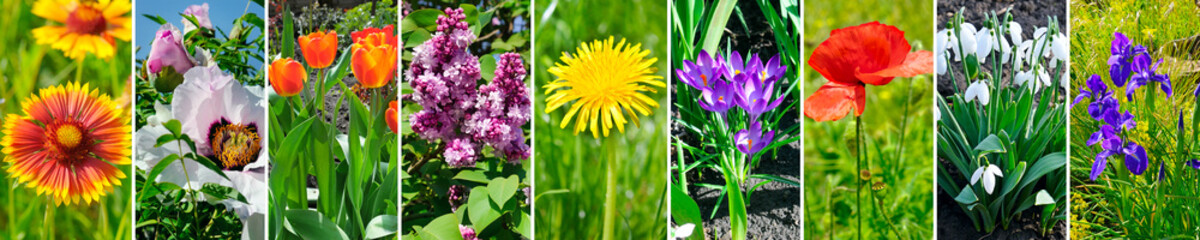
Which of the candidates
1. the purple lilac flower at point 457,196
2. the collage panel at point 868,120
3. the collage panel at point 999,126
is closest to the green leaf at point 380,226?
the purple lilac flower at point 457,196

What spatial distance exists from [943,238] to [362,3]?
1553 mm

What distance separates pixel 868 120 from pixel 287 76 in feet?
4.37

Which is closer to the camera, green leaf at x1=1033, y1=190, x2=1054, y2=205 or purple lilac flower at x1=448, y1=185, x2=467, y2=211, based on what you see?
purple lilac flower at x1=448, y1=185, x2=467, y2=211

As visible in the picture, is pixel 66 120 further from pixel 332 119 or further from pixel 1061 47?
pixel 1061 47

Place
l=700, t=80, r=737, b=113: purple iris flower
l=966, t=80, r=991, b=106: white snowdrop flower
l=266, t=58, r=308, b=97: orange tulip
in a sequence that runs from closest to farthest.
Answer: l=266, t=58, r=308, b=97: orange tulip < l=700, t=80, r=737, b=113: purple iris flower < l=966, t=80, r=991, b=106: white snowdrop flower

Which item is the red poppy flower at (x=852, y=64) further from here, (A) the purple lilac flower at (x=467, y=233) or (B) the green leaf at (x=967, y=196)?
(A) the purple lilac flower at (x=467, y=233)

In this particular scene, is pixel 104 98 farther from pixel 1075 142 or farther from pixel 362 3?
pixel 1075 142

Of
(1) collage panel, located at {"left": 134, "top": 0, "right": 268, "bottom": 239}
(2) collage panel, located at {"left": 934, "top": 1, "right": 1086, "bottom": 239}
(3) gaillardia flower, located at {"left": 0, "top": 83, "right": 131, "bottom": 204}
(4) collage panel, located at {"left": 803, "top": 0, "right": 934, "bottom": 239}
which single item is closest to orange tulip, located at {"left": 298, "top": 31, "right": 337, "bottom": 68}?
(1) collage panel, located at {"left": 134, "top": 0, "right": 268, "bottom": 239}

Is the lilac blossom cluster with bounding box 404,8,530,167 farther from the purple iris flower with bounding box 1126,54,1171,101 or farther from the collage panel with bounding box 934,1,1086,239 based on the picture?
the purple iris flower with bounding box 1126,54,1171,101

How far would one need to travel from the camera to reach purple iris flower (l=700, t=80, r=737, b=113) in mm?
1771

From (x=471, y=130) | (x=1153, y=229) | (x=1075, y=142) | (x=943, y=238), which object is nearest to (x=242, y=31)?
(x=471, y=130)

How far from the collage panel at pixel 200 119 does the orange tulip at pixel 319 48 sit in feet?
0.38

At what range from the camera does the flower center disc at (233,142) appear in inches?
66.6

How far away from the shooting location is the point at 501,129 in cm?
168
